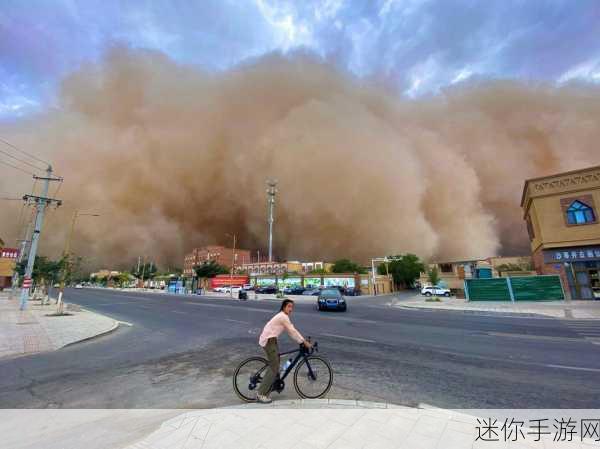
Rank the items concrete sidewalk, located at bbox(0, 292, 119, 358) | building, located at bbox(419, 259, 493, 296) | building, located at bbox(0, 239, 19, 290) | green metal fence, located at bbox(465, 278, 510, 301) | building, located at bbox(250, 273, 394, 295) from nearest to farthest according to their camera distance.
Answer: concrete sidewalk, located at bbox(0, 292, 119, 358), green metal fence, located at bbox(465, 278, 510, 301), building, located at bbox(250, 273, 394, 295), building, located at bbox(419, 259, 493, 296), building, located at bbox(0, 239, 19, 290)

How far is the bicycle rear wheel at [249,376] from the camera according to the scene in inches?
143

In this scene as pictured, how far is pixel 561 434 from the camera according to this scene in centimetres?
273

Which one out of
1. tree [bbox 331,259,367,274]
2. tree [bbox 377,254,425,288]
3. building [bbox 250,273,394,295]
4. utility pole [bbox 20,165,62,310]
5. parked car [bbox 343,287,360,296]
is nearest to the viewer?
utility pole [bbox 20,165,62,310]

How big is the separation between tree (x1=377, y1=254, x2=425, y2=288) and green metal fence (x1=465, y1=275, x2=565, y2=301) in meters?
42.7

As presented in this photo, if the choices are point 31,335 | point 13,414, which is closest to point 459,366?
point 13,414

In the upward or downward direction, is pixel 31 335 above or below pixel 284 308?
below

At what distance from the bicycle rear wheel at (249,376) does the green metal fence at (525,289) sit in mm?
23996

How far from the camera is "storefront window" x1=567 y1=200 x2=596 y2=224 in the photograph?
66.5 feet

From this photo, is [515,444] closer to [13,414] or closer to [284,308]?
[284,308]

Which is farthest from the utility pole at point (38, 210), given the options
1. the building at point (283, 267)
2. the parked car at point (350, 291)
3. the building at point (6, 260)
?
the building at point (283, 267)

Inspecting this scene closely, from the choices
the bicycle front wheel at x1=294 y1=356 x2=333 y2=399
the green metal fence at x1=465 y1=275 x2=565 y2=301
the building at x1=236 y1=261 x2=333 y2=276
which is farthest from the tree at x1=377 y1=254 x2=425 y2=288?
the bicycle front wheel at x1=294 y1=356 x2=333 y2=399

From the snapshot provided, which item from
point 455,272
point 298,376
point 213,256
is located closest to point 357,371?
point 298,376

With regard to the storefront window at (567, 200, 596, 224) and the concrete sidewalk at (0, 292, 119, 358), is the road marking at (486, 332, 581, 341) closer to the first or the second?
the concrete sidewalk at (0, 292, 119, 358)

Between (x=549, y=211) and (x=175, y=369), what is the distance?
1109 inches
